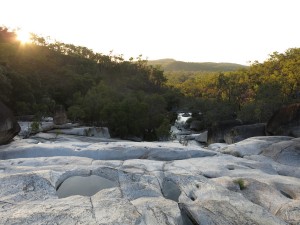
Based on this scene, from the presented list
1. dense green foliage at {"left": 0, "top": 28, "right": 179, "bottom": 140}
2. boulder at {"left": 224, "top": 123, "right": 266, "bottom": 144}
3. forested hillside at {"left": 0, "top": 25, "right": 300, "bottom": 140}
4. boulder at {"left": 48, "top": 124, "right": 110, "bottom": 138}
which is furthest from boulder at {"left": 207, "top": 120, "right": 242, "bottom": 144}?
boulder at {"left": 48, "top": 124, "right": 110, "bottom": 138}

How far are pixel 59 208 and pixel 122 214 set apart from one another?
1.92 meters

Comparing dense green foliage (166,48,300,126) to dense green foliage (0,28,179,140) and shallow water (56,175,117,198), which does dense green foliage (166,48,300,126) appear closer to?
dense green foliage (0,28,179,140)

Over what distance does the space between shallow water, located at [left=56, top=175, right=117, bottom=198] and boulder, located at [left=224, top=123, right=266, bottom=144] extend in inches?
908

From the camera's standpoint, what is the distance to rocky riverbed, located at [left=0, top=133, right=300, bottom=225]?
8875 millimetres

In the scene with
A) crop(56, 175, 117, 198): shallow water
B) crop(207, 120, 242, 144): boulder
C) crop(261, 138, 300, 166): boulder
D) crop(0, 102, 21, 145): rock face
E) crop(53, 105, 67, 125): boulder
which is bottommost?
crop(207, 120, 242, 144): boulder

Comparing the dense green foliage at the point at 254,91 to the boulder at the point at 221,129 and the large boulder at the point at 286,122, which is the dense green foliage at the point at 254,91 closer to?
the boulder at the point at 221,129

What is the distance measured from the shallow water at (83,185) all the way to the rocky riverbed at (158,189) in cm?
21

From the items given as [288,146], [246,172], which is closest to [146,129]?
[288,146]

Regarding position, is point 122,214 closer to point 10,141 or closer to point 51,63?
point 10,141

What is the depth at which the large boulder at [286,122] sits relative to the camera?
2614 centimetres

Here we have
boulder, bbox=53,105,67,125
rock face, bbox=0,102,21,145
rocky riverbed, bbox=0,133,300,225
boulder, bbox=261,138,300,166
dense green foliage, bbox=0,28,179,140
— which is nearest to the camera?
rocky riverbed, bbox=0,133,300,225

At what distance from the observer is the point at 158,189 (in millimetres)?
11984

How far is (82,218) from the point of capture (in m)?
8.40

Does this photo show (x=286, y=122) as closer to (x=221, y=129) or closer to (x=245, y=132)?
(x=245, y=132)
